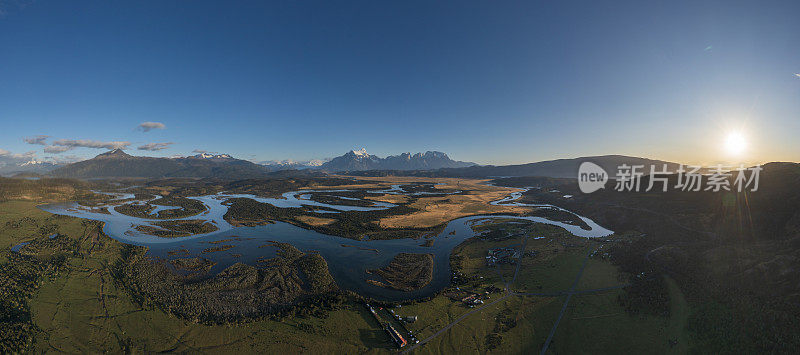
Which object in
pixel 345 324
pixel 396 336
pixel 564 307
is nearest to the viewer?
pixel 396 336

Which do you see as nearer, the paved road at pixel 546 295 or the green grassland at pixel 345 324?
the green grassland at pixel 345 324

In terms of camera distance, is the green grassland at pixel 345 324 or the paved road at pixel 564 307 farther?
the paved road at pixel 564 307

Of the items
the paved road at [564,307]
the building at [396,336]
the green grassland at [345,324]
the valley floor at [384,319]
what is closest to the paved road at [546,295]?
the paved road at [564,307]

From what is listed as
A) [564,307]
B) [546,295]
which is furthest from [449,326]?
[546,295]

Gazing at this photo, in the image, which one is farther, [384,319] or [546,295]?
[546,295]

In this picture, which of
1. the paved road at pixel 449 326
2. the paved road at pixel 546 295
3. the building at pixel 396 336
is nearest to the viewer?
the paved road at pixel 449 326

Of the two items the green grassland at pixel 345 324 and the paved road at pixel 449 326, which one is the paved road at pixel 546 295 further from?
the green grassland at pixel 345 324

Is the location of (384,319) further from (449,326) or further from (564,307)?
(564,307)

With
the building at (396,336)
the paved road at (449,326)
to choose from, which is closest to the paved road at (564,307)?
the paved road at (449,326)

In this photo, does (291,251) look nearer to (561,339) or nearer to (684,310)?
(561,339)

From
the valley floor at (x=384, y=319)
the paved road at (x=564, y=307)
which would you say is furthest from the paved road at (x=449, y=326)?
the paved road at (x=564, y=307)

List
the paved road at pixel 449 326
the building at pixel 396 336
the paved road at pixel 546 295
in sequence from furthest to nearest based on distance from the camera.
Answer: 1. the paved road at pixel 546 295
2. the building at pixel 396 336
3. the paved road at pixel 449 326

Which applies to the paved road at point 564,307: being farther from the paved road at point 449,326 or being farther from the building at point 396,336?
the building at point 396,336

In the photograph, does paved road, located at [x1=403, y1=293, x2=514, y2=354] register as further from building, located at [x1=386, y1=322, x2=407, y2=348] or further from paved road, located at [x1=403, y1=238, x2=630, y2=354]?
building, located at [x1=386, y1=322, x2=407, y2=348]
